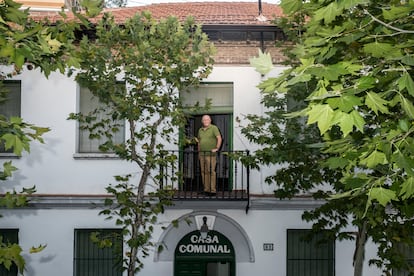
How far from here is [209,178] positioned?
493 inches

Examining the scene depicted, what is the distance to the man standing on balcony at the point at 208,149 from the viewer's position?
12.5 metres

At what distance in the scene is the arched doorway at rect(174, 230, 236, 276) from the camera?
13.0 m

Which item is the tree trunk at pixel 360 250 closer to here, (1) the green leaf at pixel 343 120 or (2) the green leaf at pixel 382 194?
(2) the green leaf at pixel 382 194

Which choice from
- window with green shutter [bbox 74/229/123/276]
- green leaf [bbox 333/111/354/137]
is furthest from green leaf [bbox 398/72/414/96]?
window with green shutter [bbox 74/229/123/276]

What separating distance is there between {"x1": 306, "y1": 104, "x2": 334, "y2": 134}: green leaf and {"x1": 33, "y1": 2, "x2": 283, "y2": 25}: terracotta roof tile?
857 cm

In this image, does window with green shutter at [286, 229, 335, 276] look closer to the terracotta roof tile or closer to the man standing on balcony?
the man standing on balcony

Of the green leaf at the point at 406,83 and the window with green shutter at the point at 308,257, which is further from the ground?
the green leaf at the point at 406,83

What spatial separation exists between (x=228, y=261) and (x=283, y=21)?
600 centimetres

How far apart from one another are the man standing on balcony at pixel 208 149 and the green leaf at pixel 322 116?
844 cm

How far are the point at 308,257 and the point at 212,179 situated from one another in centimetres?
315

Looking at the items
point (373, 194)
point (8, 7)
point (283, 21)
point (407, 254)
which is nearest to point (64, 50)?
point (8, 7)

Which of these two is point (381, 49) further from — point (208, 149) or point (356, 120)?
point (208, 149)

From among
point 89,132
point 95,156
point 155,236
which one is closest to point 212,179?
point 155,236

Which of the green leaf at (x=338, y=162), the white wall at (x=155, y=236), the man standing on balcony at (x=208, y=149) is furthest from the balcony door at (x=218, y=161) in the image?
the green leaf at (x=338, y=162)
